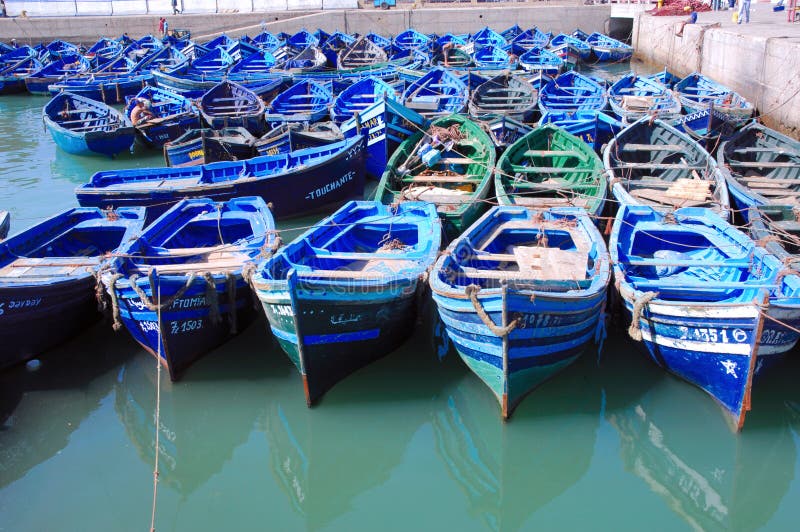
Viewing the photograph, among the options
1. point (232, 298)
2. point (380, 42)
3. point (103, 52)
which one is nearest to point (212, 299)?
point (232, 298)

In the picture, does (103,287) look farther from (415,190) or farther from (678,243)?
(678,243)

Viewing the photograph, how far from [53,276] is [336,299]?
4.61 m

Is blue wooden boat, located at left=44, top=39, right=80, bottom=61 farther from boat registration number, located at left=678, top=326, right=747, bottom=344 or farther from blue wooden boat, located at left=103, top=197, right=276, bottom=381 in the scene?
boat registration number, located at left=678, top=326, right=747, bottom=344

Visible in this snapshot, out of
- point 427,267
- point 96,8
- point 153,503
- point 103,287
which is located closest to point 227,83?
point 103,287

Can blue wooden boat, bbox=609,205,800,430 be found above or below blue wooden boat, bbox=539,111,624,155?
below

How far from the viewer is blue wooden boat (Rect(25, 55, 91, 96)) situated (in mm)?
30297

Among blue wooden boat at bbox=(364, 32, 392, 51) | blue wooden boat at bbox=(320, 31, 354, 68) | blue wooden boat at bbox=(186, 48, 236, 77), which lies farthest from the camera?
blue wooden boat at bbox=(364, 32, 392, 51)

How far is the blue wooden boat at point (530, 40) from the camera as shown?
106 ft

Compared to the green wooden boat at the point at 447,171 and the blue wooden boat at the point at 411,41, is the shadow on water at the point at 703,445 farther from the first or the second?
the blue wooden boat at the point at 411,41

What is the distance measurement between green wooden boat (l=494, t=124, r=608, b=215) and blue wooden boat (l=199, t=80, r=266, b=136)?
8909mm

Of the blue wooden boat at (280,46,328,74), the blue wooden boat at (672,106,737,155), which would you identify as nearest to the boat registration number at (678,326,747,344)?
the blue wooden boat at (672,106,737,155)

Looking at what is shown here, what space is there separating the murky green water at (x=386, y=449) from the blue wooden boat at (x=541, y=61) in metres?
19.7

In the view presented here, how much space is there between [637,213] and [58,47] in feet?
129

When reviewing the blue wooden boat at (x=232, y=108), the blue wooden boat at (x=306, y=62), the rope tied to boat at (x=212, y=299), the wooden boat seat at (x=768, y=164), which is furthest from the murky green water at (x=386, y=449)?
the blue wooden boat at (x=306, y=62)
